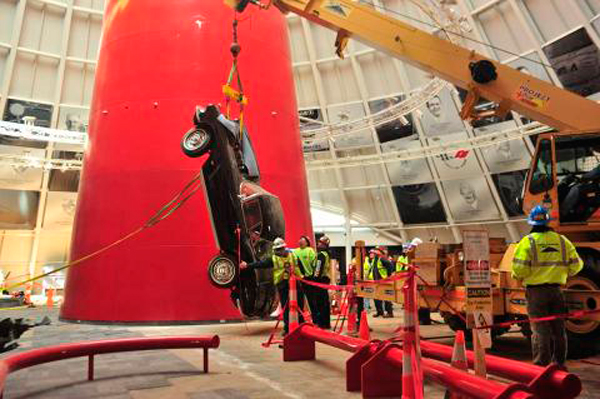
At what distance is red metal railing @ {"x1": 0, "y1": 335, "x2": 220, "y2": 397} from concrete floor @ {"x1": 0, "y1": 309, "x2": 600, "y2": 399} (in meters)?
0.28

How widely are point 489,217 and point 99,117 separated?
16.3 m

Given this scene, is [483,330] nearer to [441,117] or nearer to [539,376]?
[539,376]

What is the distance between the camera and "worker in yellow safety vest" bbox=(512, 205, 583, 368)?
519 centimetres

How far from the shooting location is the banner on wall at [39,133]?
18.8 meters

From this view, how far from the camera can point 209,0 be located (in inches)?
426

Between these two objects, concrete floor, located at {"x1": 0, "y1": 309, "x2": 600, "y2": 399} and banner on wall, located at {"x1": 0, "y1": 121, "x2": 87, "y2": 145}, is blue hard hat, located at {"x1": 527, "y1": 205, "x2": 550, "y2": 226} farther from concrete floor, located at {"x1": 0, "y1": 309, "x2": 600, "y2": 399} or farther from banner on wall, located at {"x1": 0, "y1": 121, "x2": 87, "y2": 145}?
banner on wall, located at {"x1": 0, "y1": 121, "x2": 87, "y2": 145}

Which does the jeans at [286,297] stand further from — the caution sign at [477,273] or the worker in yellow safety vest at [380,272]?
the caution sign at [477,273]

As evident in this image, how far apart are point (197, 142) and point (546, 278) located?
430 cm

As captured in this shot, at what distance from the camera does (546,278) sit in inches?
206

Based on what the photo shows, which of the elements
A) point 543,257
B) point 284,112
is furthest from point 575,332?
point 284,112

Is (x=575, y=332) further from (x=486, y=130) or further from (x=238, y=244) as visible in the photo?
(x=486, y=130)

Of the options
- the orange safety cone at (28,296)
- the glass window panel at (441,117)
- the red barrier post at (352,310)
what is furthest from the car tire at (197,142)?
the glass window panel at (441,117)

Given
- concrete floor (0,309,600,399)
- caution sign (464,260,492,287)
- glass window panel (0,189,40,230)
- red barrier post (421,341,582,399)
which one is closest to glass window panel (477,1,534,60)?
concrete floor (0,309,600,399)

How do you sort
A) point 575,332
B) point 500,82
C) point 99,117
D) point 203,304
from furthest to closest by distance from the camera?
point 99,117
point 203,304
point 500,82
point 575,332
